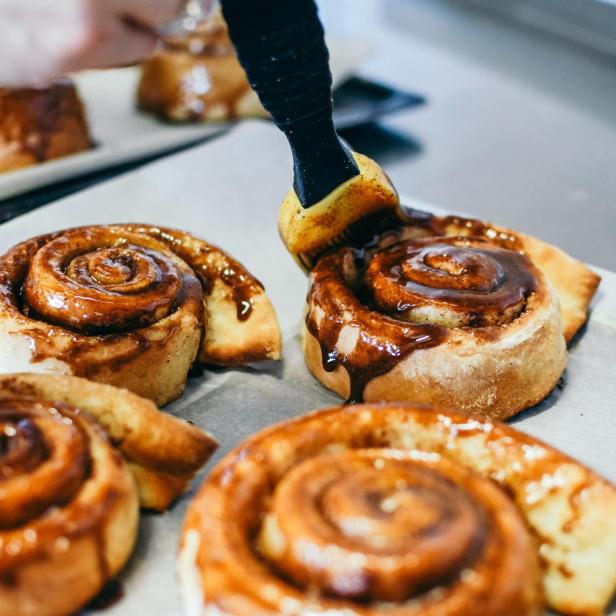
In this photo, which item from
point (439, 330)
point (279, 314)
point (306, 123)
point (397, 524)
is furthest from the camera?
point (279, 314)

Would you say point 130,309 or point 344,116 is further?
point 344,116

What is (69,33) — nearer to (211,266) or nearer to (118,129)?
(211,266)

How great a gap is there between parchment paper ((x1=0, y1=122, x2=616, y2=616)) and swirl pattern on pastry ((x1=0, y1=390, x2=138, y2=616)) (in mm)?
164

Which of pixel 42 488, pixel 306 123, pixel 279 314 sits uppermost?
pixel 306 123

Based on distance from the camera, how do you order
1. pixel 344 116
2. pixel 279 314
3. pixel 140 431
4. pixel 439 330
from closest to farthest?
pixel 140 431
pixel 439 330
pixel 279 314
pixel 344 116

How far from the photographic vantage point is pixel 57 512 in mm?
1887

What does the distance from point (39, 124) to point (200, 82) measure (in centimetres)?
111

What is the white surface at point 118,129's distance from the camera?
165 inches

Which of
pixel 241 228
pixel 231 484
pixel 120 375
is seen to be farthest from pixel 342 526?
pixel 241 228

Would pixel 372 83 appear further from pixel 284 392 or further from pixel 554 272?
pixel 284 392

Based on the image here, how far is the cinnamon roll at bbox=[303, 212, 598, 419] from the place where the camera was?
261 centimetres

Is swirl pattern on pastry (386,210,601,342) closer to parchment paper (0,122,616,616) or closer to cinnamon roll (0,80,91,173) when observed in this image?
parchment paper (0,122,616,616)

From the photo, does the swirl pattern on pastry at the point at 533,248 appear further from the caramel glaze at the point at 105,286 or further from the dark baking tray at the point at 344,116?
the dark baking tray at the point at 344,116

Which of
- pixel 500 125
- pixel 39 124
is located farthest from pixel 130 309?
pixel 500 125
